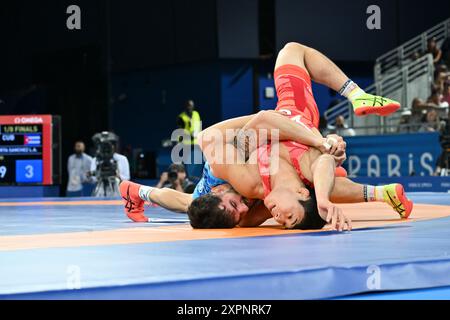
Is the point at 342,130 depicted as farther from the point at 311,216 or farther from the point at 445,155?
the point at 311,216

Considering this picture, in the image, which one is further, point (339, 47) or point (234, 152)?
point (339, 47)

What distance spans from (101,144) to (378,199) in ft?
22.0

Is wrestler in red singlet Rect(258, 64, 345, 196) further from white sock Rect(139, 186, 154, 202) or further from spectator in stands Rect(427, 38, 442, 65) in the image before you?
spectator in stands Rect(427, 38, 442, 65)

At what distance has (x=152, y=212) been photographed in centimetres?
629

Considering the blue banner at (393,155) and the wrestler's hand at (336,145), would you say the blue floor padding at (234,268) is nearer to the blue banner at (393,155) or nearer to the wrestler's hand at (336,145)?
the wrestler's hand at (336,145)

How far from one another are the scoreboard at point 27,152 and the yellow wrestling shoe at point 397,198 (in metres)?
6.19

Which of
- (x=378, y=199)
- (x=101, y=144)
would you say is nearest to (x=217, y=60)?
(x=101, y=144)

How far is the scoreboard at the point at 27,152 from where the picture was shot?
1032 cm

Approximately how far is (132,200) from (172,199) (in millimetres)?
231

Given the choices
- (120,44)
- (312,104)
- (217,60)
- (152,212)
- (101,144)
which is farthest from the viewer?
(120,44)

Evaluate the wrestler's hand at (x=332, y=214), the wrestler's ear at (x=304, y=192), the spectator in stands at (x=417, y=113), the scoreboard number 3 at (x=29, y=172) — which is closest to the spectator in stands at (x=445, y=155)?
the spectator in stands at (x=417, y=113)

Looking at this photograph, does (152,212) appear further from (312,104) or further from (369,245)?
(369,245)
